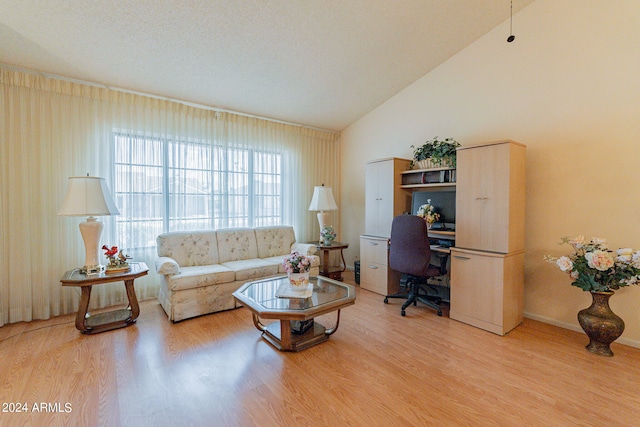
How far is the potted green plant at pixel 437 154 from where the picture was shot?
11.2ft

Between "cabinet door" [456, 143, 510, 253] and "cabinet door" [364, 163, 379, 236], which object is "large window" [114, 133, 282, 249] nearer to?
"cabinet door" [364, 163, 379, 236]

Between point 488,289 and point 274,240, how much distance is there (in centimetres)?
283

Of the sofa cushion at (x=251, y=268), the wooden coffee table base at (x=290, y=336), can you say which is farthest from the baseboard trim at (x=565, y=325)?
the sofa cushion at (x=251, y=268)

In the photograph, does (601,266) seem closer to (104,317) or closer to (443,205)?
(443,205)

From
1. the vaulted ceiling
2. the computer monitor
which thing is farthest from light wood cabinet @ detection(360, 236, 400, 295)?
the vaulted ceiling

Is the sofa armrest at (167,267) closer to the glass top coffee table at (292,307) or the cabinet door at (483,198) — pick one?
the glass top coffee table at (292,307)

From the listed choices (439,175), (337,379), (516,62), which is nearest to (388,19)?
(516,62)

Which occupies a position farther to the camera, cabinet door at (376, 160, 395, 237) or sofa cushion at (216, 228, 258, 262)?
cabinet door at (376, 160, 395, 237)

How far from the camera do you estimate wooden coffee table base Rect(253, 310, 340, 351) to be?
7.79 feet

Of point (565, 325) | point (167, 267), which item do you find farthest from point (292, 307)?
point (565, 325)

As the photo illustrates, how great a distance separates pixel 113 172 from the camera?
328 cm

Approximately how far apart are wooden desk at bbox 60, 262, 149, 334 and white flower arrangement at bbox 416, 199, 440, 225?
10.9 ft

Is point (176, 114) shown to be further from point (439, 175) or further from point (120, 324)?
point (439, 175)

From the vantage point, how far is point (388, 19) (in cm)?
291
